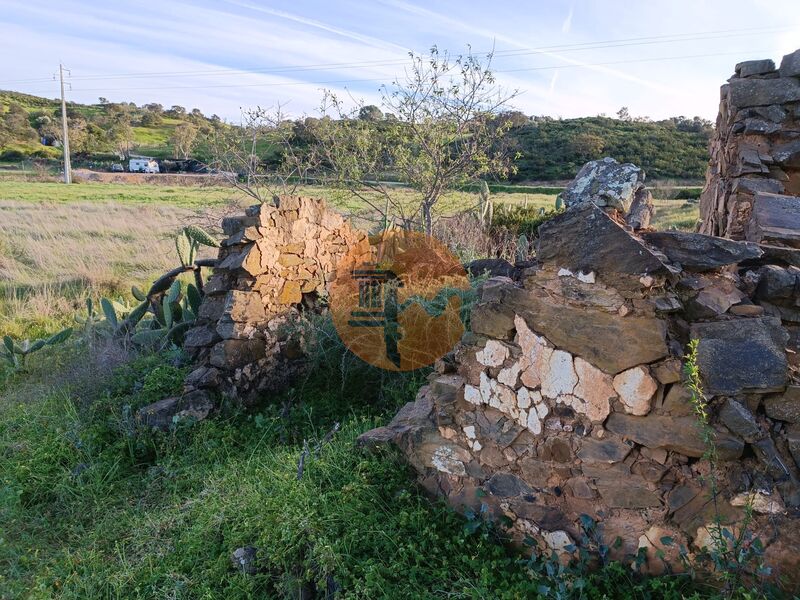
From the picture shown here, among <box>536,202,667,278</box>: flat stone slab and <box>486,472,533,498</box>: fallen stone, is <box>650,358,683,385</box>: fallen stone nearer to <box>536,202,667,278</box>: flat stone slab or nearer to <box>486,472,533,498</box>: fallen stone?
<box>536,202,667,278</box>: flat stone slab

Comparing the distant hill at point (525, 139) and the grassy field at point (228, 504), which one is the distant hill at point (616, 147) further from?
the grassy field at point (228, 504)

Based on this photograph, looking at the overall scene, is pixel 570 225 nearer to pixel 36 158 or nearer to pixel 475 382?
pixel 475 382

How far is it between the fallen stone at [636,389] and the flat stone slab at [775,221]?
58.1 inches

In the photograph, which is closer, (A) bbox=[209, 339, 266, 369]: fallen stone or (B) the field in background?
(A) bbox=[209, 339, 266, 369]: fallen stone

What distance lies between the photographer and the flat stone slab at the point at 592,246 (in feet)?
7.13

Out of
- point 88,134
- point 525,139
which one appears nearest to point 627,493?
point 525,139

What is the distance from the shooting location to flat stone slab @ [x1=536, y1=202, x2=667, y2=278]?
2.17 metres

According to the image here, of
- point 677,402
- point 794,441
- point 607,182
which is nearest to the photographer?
point 794,441

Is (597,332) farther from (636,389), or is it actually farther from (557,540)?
(557,540)

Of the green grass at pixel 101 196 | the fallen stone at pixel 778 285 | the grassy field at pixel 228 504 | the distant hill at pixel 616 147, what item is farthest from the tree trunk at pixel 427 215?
the distant hill at pixel 616 147

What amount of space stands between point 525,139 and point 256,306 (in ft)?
124

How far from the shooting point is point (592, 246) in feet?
7.52

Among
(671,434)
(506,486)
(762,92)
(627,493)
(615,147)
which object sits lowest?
(506,486)

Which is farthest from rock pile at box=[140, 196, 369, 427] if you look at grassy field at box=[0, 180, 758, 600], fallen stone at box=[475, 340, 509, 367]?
fallen stone at box=[475, 340, 509, 367]
